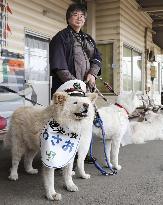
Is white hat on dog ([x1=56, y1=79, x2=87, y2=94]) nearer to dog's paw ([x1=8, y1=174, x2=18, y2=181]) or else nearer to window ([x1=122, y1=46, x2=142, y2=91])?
dog's paw ([x1=8, y1=174, x2=18, y2=181])

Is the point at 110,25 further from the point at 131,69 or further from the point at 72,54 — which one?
the point at 72,54

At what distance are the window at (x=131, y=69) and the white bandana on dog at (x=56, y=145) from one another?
8.16m

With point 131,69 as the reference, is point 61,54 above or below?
below

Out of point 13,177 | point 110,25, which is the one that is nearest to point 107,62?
point 110,25

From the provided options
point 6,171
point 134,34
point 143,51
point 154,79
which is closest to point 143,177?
point 6,171

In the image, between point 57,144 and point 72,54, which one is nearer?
point 57,144

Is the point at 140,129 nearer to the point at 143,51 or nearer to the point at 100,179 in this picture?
the point at 100,179

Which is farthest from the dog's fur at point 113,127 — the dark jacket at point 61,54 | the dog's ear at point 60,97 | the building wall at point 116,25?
the building wall at point 116,25

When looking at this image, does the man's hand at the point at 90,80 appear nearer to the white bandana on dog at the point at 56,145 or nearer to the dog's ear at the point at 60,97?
the white bandana on dog at the point at 56,145

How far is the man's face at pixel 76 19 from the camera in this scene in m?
4.66

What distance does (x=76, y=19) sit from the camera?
4684 mm

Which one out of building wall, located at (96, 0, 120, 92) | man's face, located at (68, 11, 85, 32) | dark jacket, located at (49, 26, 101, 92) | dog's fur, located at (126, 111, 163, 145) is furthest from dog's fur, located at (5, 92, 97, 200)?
building wall, located at (96, 0, 120, 92)

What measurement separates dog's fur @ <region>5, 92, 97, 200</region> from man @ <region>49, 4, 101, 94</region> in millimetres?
611

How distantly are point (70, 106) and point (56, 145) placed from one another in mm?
480
